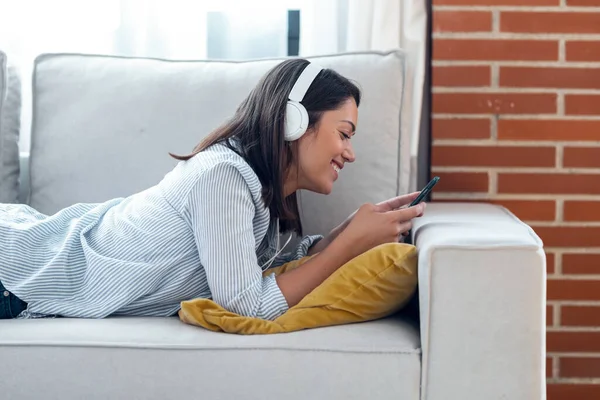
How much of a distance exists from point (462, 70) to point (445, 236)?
77cm

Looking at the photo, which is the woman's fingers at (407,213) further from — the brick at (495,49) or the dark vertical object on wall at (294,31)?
the dark vertical object on wall at (294,31)

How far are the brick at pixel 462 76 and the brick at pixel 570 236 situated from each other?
1.18 ft

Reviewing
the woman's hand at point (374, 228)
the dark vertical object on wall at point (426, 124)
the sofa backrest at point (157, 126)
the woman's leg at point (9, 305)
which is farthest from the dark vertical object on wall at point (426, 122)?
the woman's leg at point (9, 305)

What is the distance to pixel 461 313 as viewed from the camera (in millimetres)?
1173

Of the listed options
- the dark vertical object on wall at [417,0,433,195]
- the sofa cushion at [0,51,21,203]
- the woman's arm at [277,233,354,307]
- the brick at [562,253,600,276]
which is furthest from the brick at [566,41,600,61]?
the sofa cushion at [0,51,21,203]

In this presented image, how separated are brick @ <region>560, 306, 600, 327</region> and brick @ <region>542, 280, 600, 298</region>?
23 mm

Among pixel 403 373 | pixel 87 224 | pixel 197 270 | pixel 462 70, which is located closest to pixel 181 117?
pixel 87 224

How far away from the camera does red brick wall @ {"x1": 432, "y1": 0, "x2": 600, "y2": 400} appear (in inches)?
74.4

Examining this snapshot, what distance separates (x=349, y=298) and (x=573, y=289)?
0.85 m

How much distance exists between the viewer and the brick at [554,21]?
6.19 feet

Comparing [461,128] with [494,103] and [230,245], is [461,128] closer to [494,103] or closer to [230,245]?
[494,103]

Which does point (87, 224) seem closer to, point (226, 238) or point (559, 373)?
point (226, 238)

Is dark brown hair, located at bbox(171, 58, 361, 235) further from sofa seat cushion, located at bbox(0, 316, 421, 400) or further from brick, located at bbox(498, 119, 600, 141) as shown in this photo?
brick, located at bbox(498, 119, 600, 141)

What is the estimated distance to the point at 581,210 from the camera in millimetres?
1916
